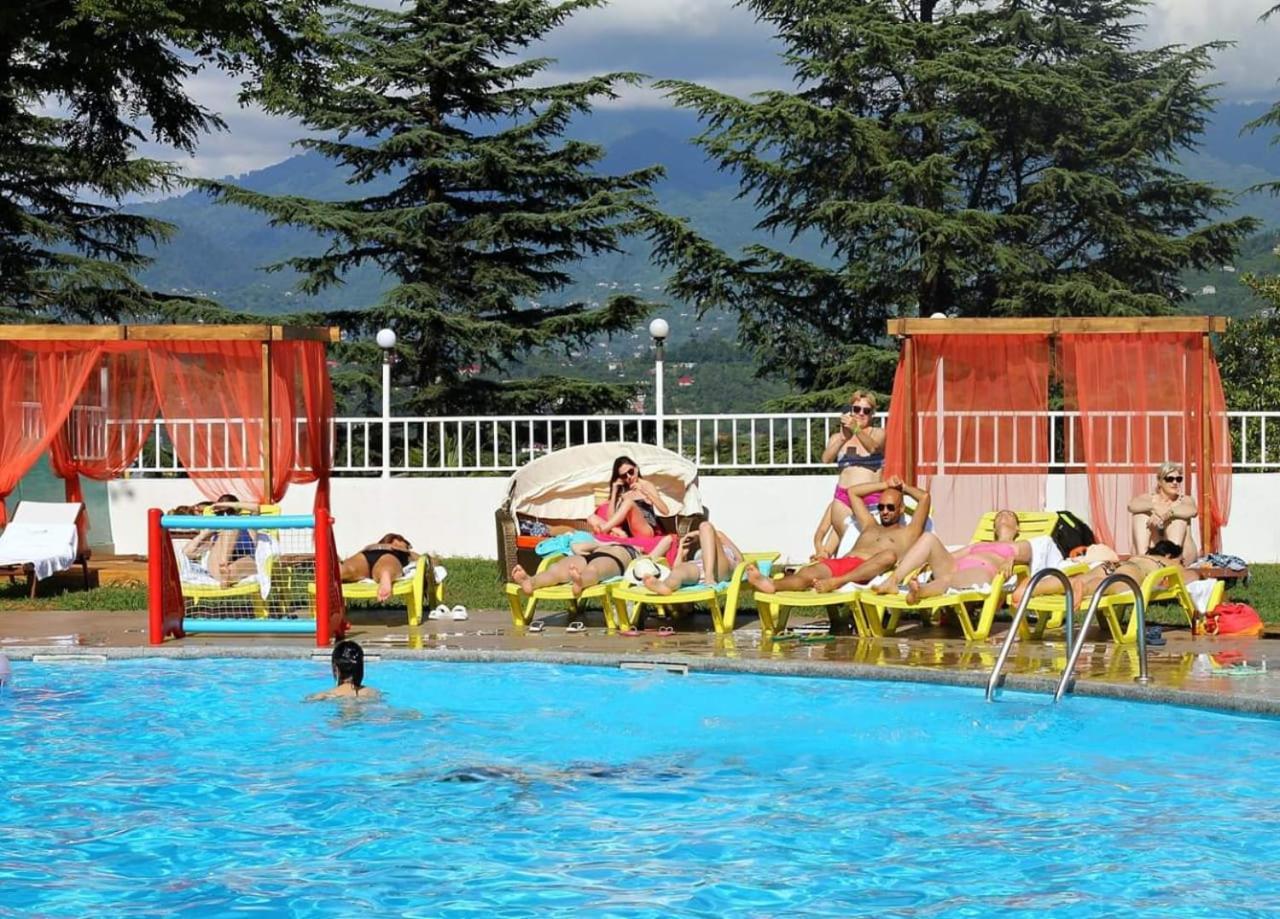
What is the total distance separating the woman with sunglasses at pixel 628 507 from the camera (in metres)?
12.4

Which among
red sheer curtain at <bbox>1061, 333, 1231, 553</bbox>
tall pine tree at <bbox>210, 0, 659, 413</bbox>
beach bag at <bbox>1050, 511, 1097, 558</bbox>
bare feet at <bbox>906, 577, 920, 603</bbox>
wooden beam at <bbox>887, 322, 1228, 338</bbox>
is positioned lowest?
bare feet at <bbox>906, 577, 920, 603</bbox>

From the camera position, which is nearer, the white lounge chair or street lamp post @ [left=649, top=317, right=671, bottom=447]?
the white lounge chair

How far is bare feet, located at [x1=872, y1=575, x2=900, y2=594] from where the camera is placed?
1099 centimetres

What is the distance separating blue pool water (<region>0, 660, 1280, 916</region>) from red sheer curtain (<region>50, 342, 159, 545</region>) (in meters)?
4.72

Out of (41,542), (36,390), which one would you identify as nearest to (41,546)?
(41,542)

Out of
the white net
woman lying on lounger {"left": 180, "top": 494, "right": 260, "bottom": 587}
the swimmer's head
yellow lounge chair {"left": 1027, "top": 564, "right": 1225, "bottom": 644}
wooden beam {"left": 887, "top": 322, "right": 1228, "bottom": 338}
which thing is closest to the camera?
the swimmer's head

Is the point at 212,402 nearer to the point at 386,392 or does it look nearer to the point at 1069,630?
the point at 386,392

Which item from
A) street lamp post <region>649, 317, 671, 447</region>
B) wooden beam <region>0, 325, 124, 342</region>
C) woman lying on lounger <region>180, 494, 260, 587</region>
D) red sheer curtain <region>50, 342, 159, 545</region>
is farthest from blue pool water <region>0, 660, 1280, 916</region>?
street lamp post <region>649, 317, 671, 447</region>

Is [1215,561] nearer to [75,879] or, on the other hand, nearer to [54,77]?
[75,879]

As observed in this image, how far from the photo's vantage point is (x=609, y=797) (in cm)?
791

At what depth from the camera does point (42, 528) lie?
1420cm

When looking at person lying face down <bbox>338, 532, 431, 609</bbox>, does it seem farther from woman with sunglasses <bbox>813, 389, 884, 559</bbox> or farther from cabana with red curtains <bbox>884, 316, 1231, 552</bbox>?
cabana with red curtains <bbox>884, 316, 1231, 552</bbox>

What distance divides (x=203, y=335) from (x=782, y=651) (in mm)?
6128

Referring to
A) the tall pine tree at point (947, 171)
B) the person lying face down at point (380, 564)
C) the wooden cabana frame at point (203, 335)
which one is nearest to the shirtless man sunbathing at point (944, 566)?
the person lying face down at point (380, 564)
